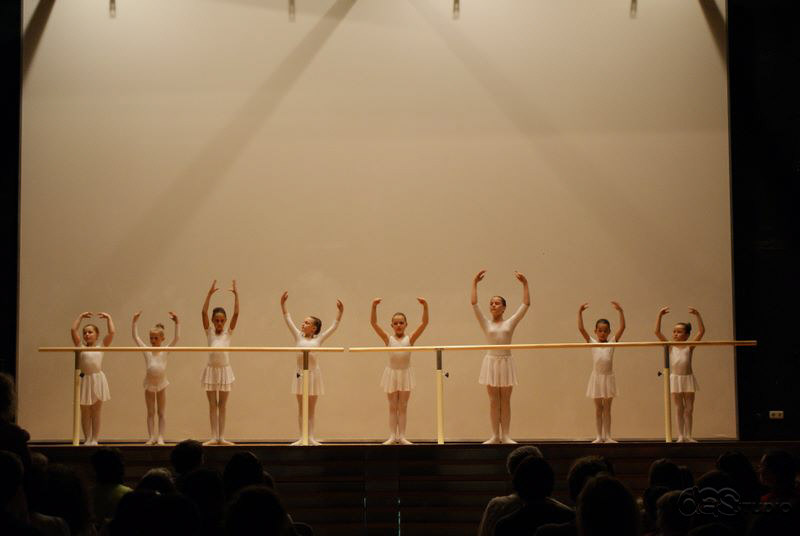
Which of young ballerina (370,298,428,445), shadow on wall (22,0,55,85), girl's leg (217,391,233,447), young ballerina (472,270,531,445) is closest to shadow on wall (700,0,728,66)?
young ballerina (472,270,531,445)

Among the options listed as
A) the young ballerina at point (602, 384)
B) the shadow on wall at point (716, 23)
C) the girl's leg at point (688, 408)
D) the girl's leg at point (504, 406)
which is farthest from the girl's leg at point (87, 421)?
the shadow on wall at point (716, 23)

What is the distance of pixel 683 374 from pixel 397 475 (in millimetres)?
3298

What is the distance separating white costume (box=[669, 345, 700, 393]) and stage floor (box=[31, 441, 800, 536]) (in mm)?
1048

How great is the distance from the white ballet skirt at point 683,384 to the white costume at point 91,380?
227 inches

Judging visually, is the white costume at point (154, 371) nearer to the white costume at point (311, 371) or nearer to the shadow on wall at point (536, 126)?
the white costume at point (311, 371)

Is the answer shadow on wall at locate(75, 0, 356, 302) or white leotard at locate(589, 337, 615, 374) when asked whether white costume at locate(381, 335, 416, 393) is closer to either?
white leotard at locate(589, 337, 615, 374)

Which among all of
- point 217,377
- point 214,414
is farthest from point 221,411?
point 217,377

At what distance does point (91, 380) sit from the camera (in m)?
9.45

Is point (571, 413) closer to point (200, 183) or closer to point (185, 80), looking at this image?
point (200, 183)

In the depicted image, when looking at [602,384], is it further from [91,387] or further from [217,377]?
[91,387]

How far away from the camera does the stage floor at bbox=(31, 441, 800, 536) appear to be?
26.6ft

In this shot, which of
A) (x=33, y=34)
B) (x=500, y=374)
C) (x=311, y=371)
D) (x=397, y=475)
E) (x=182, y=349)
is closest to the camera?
(x=397, y=475)

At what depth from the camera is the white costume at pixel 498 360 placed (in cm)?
935

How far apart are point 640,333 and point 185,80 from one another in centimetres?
639
